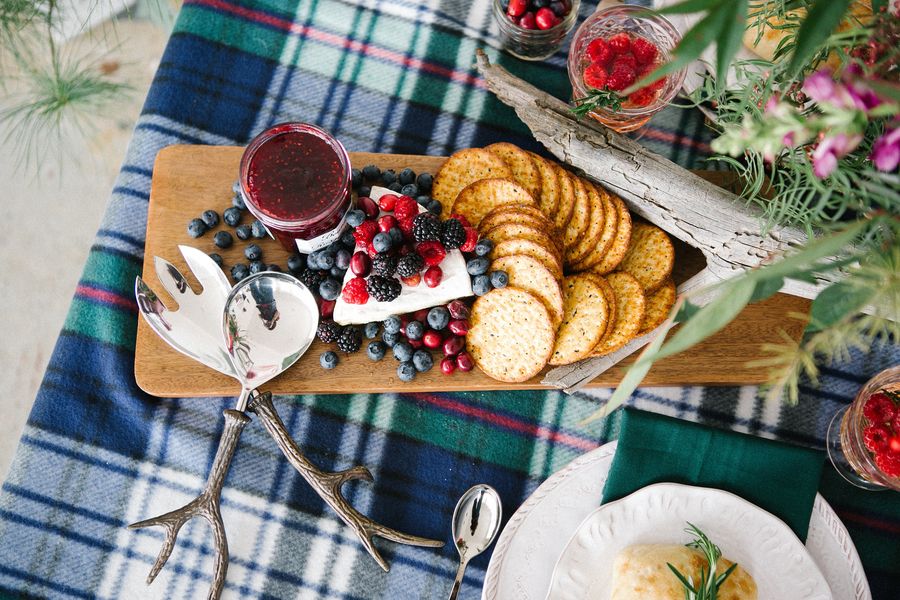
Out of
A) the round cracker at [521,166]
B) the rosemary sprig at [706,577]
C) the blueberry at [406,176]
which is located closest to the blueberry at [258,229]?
the blueberry at [406,176]

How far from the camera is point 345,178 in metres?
1.29

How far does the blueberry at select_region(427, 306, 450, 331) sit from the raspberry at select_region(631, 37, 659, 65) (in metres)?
0.68

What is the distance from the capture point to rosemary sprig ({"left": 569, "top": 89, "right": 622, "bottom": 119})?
1289 mm

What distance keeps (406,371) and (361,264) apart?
25 centimetres

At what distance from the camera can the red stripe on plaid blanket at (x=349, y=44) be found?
1.62 meters

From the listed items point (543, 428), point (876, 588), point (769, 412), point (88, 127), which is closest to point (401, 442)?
point (543, 428)

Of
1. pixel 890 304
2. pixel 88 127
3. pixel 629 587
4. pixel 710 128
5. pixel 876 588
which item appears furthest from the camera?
pixel 88 127

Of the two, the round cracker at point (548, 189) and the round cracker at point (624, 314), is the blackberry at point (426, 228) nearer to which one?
the round cracker at point (548, 189)

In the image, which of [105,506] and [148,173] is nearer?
[105,506]

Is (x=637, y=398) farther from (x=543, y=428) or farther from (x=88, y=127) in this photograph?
(x=88, y=127)

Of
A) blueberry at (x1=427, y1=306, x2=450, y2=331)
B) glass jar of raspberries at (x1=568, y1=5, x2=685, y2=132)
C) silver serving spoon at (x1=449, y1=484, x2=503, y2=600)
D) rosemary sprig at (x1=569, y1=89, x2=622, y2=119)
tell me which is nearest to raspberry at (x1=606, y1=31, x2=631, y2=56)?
glass jar of raspberries at (x1=568, y1=5, x2=685, y2=132)

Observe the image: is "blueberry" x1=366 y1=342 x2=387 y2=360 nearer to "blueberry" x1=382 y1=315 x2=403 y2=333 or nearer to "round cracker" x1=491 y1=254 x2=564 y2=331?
"blueberry" x1=382 y1=315 x2=403 y2=333

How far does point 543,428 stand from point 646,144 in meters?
0.73

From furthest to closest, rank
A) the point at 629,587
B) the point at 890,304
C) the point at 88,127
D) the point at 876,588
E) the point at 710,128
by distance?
1. the point at 88,127
2. the point at 710,128
3. the point at 876,588
4. the point at 629,587
5. the point at 890,304
